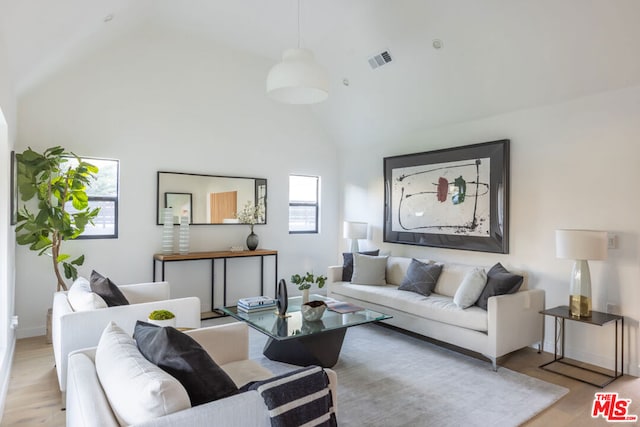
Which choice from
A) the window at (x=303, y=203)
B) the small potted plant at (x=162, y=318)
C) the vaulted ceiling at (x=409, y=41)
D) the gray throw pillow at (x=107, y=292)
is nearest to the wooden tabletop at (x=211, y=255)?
the window at (x=303, y=203)

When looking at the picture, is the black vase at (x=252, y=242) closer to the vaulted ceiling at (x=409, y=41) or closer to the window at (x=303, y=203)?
the window at (x=303, y=203)

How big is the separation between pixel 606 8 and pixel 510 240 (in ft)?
7.53

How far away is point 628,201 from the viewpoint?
350 centimetres

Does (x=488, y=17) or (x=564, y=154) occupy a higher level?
(x=488, y=17)

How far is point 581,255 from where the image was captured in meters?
3.36

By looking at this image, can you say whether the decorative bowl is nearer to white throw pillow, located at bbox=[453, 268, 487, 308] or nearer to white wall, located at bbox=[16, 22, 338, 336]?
white throw pillow, located at bbox=[453, 268, 487, 308]

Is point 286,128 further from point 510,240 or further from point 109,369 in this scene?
point 109,369

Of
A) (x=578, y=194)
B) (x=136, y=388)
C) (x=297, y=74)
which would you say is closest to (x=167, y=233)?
(x=297, y=74)

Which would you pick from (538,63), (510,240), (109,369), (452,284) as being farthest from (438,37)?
(109,369)

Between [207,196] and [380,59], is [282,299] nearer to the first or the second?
[207,196]

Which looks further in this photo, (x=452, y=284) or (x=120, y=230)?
(x=120, y=230)

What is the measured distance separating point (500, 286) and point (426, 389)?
130 centimetres

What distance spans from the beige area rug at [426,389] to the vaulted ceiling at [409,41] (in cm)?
274

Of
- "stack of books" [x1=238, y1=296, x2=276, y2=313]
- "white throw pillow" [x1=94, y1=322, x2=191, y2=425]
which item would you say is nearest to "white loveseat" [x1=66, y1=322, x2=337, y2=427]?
"white throw pillow" [x1=94, y1=322, x2=191, y2=425]
